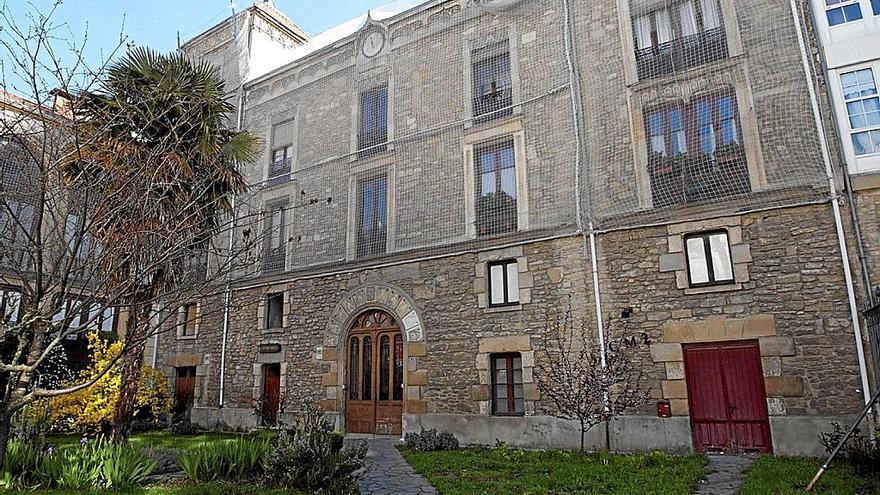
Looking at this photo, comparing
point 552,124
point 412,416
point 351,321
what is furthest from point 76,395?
point 552,124

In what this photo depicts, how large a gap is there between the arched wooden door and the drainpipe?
25.1 ft

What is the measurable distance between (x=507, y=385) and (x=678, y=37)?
6.85m

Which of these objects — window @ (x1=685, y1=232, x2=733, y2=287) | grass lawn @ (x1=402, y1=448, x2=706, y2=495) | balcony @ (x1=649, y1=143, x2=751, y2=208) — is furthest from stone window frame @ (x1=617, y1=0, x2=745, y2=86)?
grass lawn @ (x1=402, y1=448, x2=706, y2=495)

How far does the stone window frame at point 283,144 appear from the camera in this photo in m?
14.7

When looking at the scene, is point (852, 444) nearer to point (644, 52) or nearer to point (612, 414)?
point (612, 414)

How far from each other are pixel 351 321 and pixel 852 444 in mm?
8889

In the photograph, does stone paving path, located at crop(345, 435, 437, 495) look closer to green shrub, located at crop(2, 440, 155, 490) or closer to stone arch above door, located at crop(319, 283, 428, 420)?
stone arch above door, located at crop(319, 283, 428, 420)

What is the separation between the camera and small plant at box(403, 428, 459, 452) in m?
9.34

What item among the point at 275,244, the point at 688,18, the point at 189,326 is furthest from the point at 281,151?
the point at 688,18

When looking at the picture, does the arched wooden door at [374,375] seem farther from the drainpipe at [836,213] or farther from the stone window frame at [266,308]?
the drainpipe at [836,213]

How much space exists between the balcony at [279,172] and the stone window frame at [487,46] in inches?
209

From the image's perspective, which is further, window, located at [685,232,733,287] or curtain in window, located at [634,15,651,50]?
curtain in window, located at [634,15,651,50]

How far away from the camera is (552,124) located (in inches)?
425

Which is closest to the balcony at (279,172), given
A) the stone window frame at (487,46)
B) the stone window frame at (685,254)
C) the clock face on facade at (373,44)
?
the clock face on facade at (373,44)
